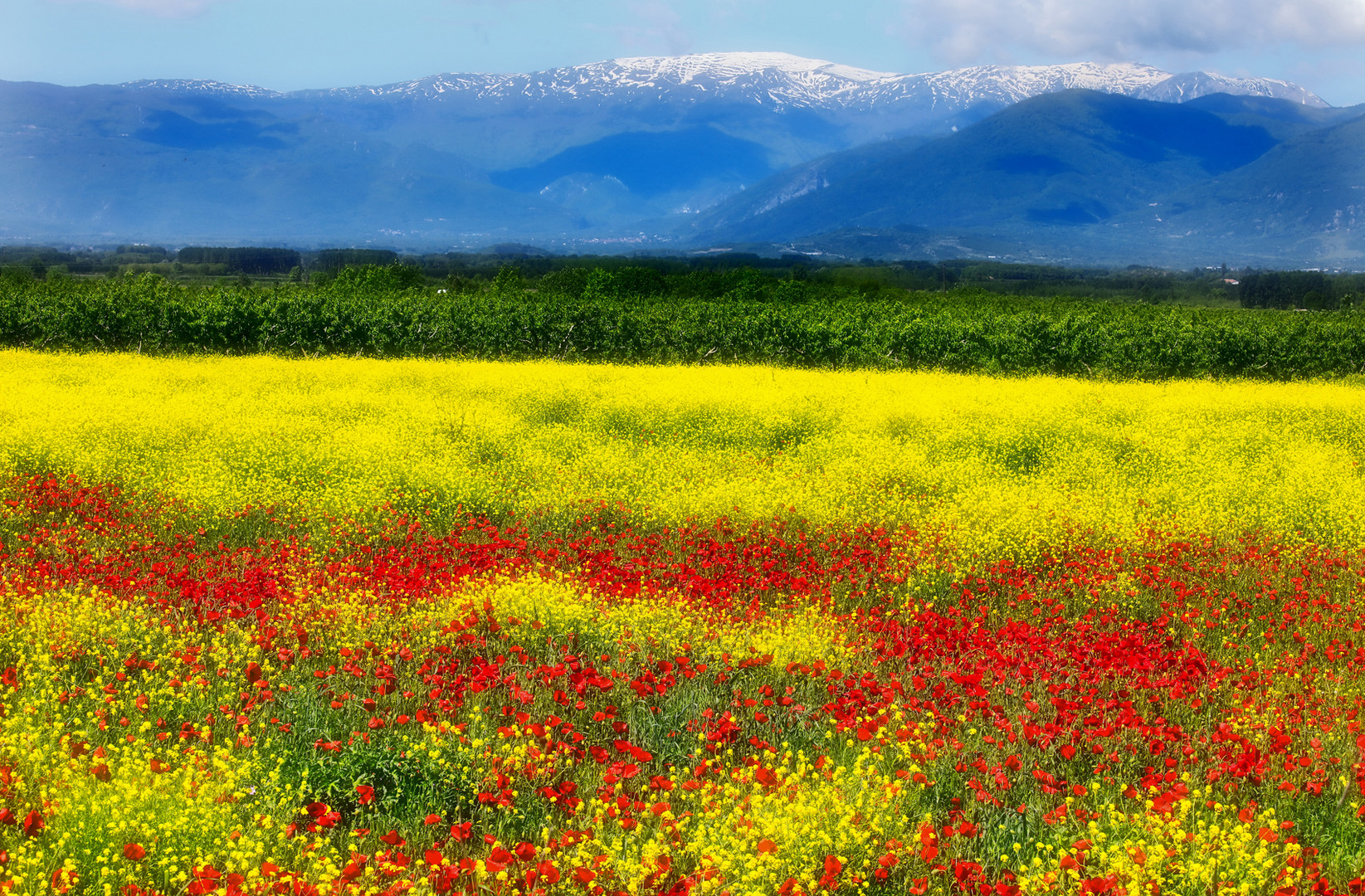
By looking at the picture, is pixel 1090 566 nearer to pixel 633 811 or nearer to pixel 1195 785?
pixel 1195 785

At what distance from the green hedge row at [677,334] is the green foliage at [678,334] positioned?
55mm

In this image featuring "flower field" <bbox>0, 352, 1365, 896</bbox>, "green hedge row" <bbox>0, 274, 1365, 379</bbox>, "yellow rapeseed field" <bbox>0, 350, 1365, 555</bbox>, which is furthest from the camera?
"green hedge row" <bbox>0, 274, 1365, 379</bbox>

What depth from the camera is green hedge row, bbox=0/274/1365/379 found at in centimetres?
3272

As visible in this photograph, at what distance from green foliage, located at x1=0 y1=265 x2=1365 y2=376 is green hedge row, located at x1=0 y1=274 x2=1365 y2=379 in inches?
2.2

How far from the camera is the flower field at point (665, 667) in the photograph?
498 cm

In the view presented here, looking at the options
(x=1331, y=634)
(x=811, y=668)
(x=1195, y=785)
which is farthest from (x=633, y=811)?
(x=1331, y=634)

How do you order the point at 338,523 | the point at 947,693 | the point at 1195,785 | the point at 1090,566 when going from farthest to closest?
the point at 338,523 → the point at 1090,566 → the point at 947,693 → the point at 1195,785

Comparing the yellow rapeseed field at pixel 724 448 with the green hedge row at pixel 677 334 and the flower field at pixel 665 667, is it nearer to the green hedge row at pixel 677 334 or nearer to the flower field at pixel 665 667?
the flower field at pixel 665 667

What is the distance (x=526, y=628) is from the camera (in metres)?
8.05

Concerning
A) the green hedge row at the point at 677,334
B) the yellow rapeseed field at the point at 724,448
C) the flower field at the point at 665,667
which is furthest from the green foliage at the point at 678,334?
the flower field at the point at 665,667

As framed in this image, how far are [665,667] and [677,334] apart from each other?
92.5 feet

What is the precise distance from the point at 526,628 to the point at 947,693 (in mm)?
3443

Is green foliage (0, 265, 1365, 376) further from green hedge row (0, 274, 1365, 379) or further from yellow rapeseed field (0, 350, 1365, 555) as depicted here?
yellow rapeseed field (0, 350, 1365, 555)

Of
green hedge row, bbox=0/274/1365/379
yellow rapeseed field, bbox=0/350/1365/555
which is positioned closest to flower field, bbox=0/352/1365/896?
yellow rapeseed field, bbox=0/350/1365/555
